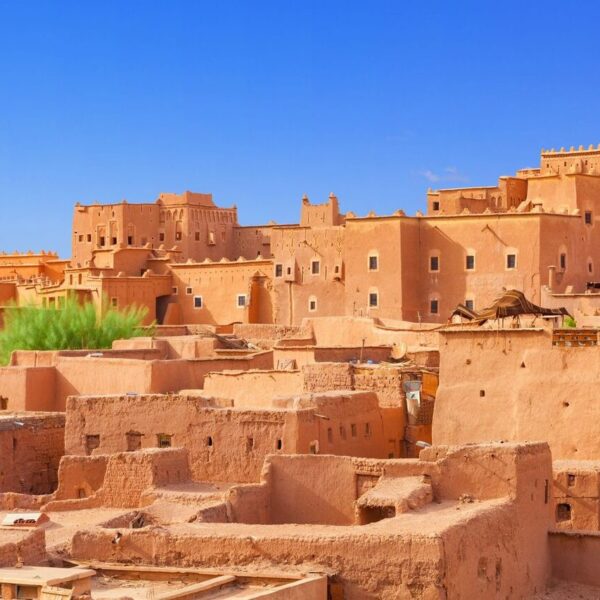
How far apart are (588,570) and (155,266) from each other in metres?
32.1

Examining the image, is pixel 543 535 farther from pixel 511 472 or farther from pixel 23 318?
pixel 23 318

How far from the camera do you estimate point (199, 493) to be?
1877 centimetres

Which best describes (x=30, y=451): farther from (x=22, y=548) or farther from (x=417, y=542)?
(x=417, y=542)

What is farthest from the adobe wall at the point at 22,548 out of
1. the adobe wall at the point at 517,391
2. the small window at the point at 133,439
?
the adobe wall at the point at 517,391

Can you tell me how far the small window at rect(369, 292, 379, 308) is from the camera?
4025 cm

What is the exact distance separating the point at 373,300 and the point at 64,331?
838cm

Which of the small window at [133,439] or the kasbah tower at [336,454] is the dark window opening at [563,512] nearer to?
the kasbah tower at [336,454]

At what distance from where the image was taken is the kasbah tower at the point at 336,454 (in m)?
15.3

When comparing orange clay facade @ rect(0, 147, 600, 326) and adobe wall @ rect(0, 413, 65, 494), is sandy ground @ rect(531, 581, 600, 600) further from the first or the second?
orange clay facade @ rect(0, 147, 600, 326)

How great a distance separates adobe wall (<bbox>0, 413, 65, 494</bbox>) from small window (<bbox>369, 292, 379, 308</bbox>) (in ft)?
56.1

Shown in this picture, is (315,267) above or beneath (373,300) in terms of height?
above

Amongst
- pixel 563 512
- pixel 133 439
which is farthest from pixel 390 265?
pixel 563 512

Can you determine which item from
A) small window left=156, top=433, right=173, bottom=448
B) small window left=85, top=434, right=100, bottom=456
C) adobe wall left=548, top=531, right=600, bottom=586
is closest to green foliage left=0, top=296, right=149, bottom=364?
small window left=85, top=434, right=100, bottom=456

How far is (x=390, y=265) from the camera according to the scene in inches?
1574
